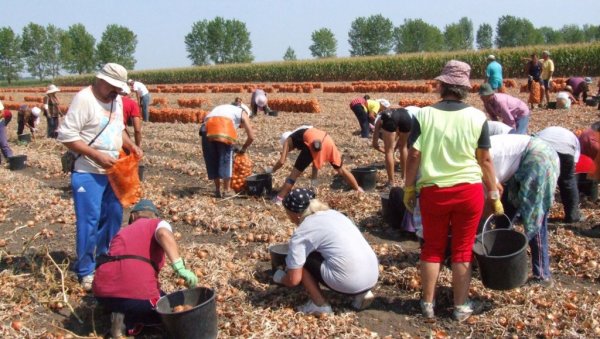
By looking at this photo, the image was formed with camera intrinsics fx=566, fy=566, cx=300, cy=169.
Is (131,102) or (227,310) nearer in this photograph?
(227,310)

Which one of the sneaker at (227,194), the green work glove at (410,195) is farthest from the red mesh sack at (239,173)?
the green work glove at (410,195)

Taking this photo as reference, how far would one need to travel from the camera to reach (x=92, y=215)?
5.02 m

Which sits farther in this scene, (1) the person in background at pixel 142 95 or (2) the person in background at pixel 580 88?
(1) the person in background at pixel 142 95

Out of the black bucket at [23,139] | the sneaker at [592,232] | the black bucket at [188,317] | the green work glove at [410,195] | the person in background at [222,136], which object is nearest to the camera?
the black bucket at [188,317]

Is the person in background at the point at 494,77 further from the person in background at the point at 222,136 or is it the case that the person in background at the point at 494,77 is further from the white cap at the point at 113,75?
the white cap at the point at 113,75

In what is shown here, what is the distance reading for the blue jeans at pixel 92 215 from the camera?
496 centimetres

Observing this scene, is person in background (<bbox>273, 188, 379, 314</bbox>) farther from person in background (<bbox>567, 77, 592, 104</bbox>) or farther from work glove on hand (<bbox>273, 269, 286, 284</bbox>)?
person in background (<bbox>567, 77, 592, 104</bbox>)

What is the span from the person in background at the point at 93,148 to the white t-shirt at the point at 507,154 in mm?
3248

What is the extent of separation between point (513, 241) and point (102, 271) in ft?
10.7

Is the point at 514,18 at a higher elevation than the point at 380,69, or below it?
higher

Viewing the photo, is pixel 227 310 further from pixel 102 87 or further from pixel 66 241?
pixel 66 241

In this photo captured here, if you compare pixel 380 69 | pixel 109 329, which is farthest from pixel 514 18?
pixel 109 329

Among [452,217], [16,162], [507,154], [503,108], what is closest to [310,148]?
[503,108]

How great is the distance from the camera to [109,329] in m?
4.49
